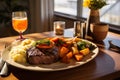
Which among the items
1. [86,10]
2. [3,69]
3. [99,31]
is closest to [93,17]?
[99,31]

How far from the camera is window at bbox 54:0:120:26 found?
2.74 metres

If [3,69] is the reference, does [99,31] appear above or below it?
above

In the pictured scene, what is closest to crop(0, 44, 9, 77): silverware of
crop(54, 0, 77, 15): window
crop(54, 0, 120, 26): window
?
crop(54, 0, 120, 26): window

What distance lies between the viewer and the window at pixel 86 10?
2740 millimetres

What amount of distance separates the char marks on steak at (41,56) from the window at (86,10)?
5.59 feet

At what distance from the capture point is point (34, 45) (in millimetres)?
1122

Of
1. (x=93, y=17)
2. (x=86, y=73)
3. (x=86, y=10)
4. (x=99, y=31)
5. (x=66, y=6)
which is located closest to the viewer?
(x=86, y=73)

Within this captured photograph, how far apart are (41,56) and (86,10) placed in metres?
2.24

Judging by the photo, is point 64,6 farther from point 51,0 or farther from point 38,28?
point 38,28

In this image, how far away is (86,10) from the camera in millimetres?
3168

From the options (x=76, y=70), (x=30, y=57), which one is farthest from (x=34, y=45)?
(x=76, y=70)

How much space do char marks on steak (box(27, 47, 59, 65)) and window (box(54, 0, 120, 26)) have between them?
170cm

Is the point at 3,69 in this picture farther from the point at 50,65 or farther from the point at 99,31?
the point at 99,31

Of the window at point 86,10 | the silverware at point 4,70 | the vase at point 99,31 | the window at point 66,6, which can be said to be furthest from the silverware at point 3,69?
the window at point 66,6
